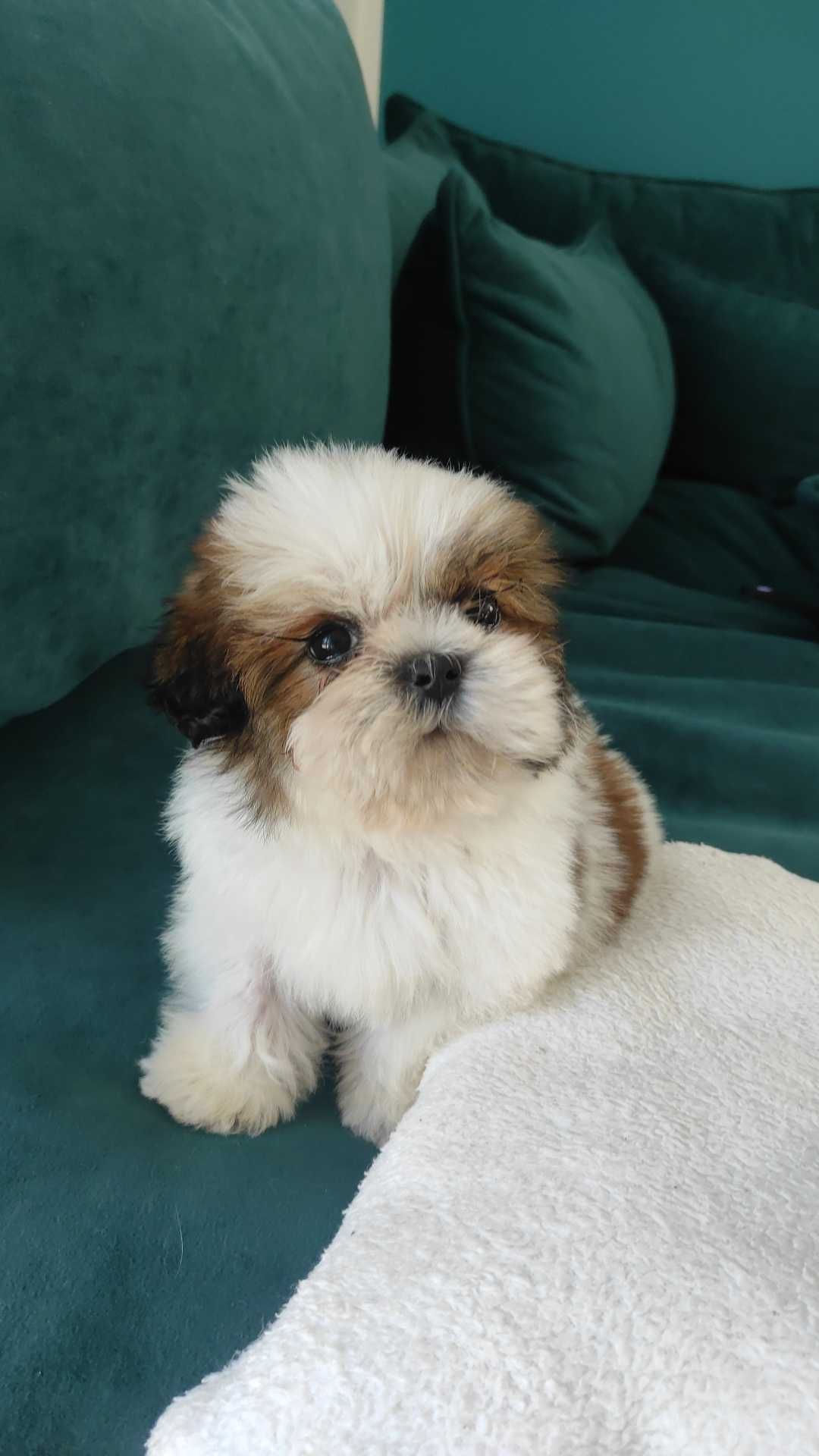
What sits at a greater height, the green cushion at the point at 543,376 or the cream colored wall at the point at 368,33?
the cream colored wall at the point at 368,33

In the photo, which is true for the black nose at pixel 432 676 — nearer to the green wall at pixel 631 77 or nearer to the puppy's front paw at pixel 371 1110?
the puppy's front paw at pixel 371 1110

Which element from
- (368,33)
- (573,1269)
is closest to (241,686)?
(573,1269)

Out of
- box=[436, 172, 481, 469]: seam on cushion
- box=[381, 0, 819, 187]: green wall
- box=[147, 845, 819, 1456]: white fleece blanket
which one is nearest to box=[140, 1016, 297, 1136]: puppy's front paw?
box=[147, 845, 819, 1456]: white fleece blanket

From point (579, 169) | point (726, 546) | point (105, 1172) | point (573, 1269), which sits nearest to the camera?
point (573, 1269)

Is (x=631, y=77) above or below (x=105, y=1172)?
above

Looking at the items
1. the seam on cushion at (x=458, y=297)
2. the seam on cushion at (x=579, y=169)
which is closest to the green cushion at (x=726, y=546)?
the seam on cushion at (x=458, y=297)

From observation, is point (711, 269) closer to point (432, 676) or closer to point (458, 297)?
point (458, 297)
